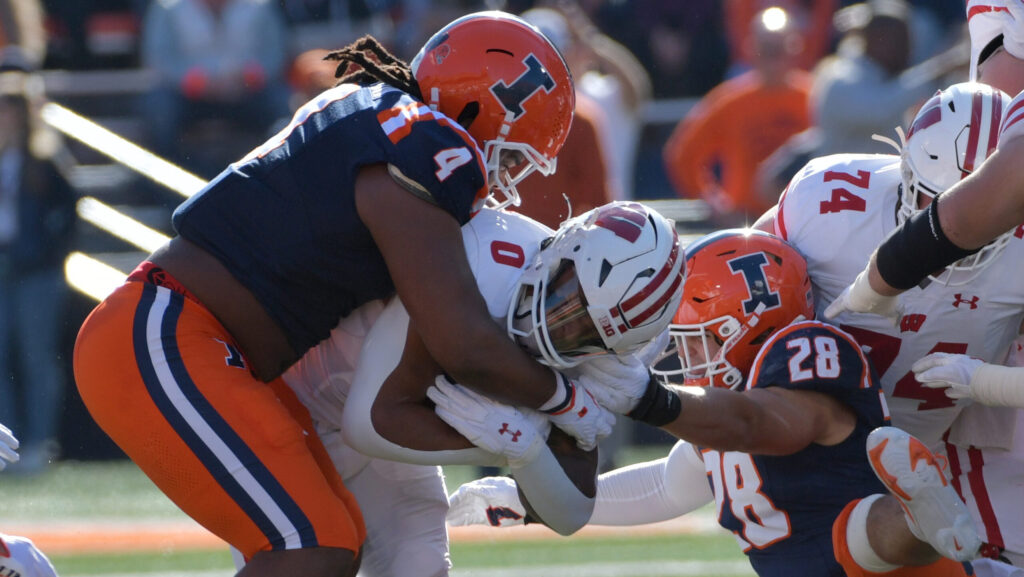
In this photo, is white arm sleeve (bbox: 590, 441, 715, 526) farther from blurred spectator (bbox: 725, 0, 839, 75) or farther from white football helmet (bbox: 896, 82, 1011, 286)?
blurred spectator (bbox: 725, 0, 839, 75)

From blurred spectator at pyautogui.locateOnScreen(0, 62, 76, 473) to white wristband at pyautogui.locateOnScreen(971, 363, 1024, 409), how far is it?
5.51 metres

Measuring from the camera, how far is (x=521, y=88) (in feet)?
11.5

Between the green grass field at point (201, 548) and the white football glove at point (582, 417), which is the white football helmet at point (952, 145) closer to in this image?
the white football glove at point (582, 417)

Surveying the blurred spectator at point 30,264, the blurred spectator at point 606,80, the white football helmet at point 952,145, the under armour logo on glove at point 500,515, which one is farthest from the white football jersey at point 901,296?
the blurred spectator at point 30,264

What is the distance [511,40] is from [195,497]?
1318mm

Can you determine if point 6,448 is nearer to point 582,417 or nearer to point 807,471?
point 582,417

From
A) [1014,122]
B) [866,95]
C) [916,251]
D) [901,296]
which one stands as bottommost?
[866,95]

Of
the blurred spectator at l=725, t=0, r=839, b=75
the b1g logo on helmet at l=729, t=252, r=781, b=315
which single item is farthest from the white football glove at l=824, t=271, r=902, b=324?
the blurred spectator at l=725, t=0, r=839, b=75

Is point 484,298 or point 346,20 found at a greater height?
point 484,298

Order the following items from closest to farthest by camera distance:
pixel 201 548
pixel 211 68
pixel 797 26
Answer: pixel 201 548
pixel 211 68
pixel 797 26

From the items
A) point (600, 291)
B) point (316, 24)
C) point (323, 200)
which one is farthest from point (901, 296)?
point (316, 24)

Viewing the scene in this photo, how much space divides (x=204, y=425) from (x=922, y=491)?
161 cm

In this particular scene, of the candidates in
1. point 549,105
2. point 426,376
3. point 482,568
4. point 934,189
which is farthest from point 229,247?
point 482,568

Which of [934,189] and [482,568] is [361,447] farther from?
[482,568]
